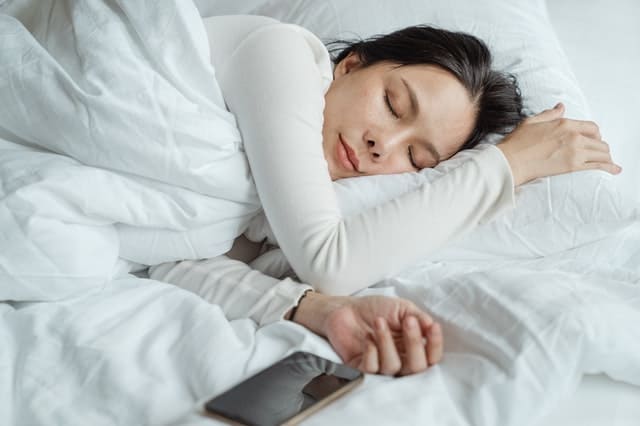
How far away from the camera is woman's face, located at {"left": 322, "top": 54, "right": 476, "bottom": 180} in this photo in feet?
4.22

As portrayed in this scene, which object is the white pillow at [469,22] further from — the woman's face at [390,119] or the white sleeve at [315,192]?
the white sleeve at [315,192]

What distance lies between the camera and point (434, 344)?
97cm

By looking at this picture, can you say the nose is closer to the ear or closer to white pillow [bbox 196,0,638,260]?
white pillow [bbox 196,0,638,260]

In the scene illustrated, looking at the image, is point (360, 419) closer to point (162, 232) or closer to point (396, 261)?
point (396, 261)

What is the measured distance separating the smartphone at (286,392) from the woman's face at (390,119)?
438 mm

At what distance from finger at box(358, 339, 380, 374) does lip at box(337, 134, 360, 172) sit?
15.7 inches

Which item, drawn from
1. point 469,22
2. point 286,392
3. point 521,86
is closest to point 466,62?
point 521,86

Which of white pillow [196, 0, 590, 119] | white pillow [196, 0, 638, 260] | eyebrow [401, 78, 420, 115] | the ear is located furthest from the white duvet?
white pillow [196, 0, 590, 119]

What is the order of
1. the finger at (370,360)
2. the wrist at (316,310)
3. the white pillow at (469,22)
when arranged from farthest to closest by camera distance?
the white pillow at (469,22) → the wrist at (316,310) → the finger at (370,360)

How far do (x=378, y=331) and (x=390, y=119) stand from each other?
427 millimetres

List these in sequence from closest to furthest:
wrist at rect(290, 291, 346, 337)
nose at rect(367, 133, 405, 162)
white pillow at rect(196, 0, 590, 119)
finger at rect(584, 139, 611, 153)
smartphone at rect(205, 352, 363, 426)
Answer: smartphone at rect(205, 352, 363, 426)
wrist at rect(290, 291, 346, 337)
nose at rect(367, 133, 405, 162)
finger at rect(584, 139, 611, 153)
white pillow at rect(196, 0, 590, 119)

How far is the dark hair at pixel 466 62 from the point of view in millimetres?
1381

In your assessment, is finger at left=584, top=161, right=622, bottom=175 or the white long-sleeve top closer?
the white long-sleeve top

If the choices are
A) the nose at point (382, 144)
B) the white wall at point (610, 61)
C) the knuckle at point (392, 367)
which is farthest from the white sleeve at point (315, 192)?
the white wall at point (610, 61)
